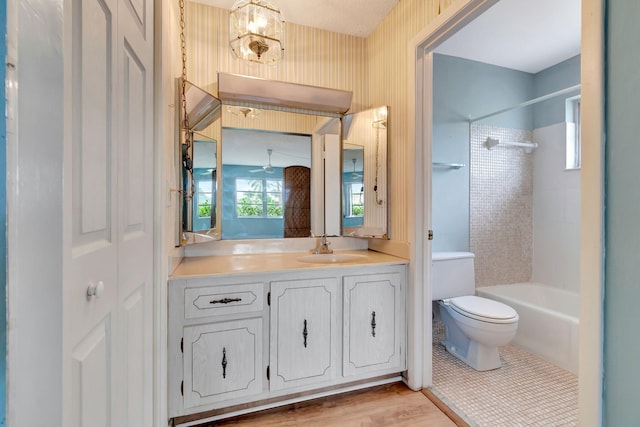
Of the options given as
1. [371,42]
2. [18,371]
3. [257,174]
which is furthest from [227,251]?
[371,42]

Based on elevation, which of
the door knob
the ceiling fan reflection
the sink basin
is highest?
the ceiling fan reflection

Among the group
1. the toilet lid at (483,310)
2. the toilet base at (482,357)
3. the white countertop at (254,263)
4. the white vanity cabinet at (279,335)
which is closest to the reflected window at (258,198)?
the white countertop at (254,263)

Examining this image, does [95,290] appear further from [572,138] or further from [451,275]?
[572,138]

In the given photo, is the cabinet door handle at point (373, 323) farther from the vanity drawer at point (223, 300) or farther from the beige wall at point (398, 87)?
the vanity drawer at point (223, 300)

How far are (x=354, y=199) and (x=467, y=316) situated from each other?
47.0 inches

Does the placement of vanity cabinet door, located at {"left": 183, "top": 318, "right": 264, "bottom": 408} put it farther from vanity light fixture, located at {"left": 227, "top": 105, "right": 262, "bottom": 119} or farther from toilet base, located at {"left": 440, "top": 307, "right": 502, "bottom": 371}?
toilet base, located at {"left": 440, "top": 307, "right": 502, "bottom": 371}

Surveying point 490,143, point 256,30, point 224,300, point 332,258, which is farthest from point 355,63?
point 224,300

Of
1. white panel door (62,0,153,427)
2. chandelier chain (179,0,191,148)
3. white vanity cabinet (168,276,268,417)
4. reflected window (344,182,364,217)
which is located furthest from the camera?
reflected window (344,182,364,217)

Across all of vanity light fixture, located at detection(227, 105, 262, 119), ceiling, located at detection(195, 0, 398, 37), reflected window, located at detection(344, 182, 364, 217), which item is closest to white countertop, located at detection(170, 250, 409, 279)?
reflected window, located at detection(344, 182, 364, 217)

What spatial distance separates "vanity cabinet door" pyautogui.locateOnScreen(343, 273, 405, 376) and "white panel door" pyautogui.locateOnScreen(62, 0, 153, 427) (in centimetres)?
106

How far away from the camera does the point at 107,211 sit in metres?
0.72

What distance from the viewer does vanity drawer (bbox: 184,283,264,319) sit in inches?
55.8

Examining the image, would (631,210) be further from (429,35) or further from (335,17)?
(335,17)

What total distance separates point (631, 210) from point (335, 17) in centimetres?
208
